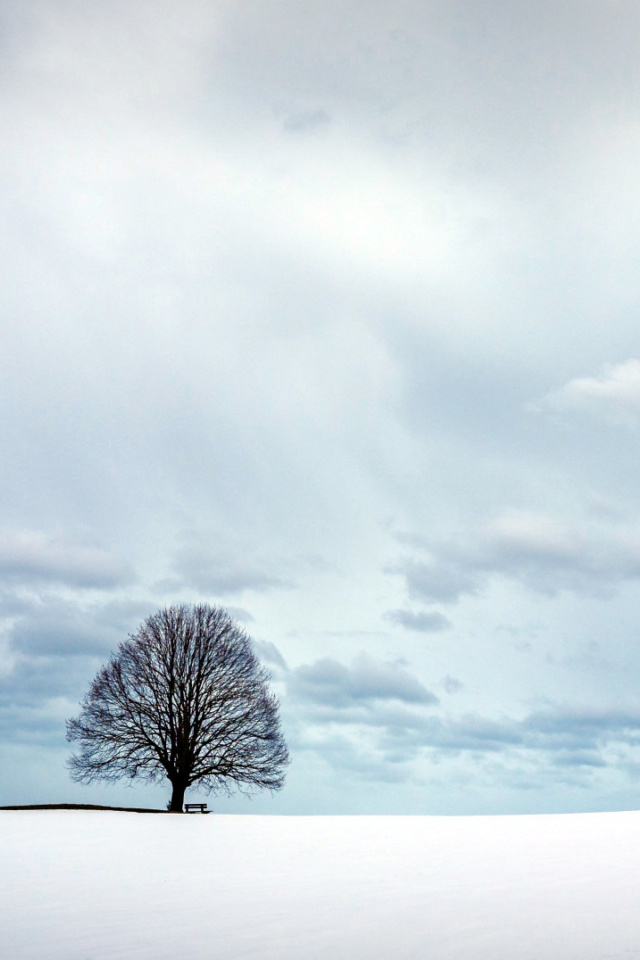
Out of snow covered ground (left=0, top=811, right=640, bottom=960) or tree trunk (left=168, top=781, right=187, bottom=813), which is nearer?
snow covered ground (left=0, top=811, right=640, bottom=960)

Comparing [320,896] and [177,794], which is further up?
[177,794]

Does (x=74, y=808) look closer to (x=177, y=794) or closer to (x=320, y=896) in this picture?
(x=177, y=794)

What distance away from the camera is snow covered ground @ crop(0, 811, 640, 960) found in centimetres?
950

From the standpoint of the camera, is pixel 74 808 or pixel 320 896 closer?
pixel 320 896

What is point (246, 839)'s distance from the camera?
2911 cm

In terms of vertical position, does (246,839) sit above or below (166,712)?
below

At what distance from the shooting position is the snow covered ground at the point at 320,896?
950cm

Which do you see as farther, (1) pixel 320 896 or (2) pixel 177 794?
(2) pixel 177 794

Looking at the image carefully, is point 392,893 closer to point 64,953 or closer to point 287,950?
point 287,950

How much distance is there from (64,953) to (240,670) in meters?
39.5

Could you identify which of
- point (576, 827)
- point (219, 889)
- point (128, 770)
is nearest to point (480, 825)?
point (576, 827)

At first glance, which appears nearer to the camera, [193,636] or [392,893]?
[392,893]

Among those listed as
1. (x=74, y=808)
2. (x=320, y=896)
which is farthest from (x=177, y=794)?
(x=320, y=896)

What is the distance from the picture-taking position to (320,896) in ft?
47.0
